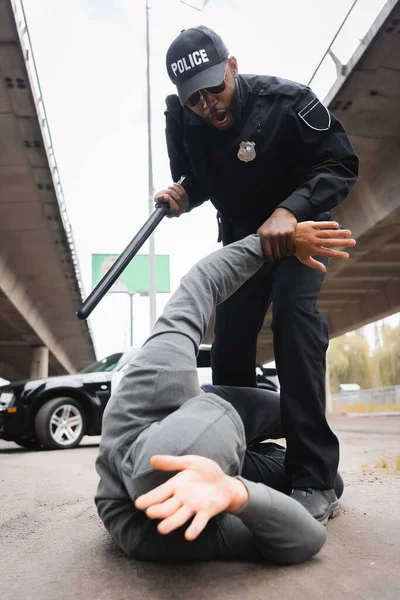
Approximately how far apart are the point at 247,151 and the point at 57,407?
7.20 metres

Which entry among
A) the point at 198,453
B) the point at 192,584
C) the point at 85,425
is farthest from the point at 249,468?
the point at 85,425

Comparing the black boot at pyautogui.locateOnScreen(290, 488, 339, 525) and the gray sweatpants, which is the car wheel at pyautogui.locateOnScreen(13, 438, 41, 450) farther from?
the gray sweatpants

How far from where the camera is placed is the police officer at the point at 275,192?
2289mm

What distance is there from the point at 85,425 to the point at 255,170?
7.33 m

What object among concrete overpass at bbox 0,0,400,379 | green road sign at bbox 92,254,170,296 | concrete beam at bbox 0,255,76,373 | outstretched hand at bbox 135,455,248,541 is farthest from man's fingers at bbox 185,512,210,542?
green road sign at bbox 92,254,170,296

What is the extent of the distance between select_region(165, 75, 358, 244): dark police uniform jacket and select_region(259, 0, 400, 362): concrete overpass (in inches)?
258

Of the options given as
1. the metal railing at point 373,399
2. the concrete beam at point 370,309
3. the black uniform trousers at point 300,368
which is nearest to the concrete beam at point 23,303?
the concrete beam at point 370,309

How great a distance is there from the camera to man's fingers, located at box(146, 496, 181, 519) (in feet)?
3.98

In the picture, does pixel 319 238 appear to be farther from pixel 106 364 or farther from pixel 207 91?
pixel 106 364

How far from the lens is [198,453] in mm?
1457

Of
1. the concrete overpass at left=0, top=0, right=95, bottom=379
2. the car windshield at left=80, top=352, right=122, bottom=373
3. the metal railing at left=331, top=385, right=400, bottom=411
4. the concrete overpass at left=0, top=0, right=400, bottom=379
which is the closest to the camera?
the concrete overpass at left=0, top=0, right=400, bottom=379

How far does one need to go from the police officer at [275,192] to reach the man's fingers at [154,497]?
1.07 m

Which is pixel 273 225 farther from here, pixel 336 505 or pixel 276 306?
pixel 336 505

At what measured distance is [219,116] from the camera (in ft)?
8.54
